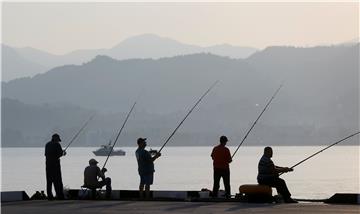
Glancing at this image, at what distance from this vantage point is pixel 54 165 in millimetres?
26938

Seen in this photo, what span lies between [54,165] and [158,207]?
4481 mm

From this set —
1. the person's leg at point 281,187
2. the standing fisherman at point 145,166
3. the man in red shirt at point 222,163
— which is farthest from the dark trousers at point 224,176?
the person's leg at point 281,187

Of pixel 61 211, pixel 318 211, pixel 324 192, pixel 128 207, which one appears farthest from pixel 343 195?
pixel 324 192

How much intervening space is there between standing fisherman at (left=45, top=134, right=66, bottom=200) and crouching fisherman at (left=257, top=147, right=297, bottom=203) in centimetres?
478

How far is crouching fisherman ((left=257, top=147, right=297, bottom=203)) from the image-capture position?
2544cm

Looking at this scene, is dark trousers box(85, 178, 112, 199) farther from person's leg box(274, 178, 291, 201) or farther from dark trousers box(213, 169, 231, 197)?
person's leg box(274, 178, 291, 201)

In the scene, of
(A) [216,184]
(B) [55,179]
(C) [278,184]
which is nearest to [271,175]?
(C) [278,184]

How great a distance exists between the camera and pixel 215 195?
2702cm

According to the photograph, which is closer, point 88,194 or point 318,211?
point 318,211

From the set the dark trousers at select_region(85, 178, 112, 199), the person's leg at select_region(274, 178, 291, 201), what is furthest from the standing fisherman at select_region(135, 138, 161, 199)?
the person's leg at select_region(274, 178, 291, 201)

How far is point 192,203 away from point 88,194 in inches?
153

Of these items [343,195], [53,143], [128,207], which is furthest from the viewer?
[53,143]

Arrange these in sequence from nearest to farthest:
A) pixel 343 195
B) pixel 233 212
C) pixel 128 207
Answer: pixel 233 212
pixel 128 207
pixel 343 195

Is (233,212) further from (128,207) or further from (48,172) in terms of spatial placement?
(48,172)
